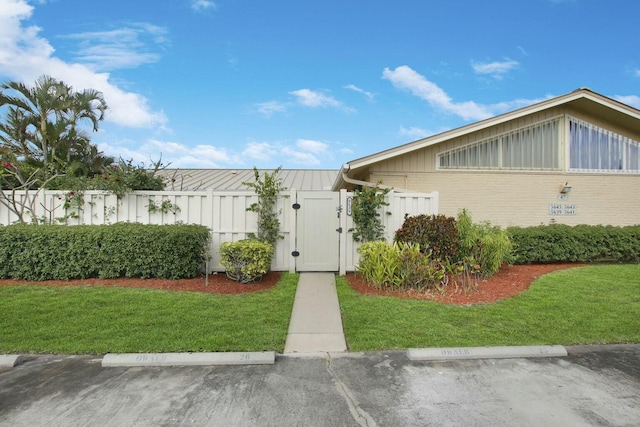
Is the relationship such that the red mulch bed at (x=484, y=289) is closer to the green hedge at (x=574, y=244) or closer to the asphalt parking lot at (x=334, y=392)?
the green hedge at (x=574, y=244)

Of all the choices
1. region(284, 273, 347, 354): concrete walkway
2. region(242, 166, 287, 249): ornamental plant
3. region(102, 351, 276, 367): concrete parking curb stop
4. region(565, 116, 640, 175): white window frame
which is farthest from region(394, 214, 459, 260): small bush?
region(565, 116, 640, 175): white window frame

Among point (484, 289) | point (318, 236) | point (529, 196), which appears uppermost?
point (529, 196)

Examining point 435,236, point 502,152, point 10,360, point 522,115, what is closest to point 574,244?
point 502,152

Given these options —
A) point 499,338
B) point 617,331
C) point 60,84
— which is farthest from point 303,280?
point 60,84

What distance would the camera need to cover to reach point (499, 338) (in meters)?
4.89

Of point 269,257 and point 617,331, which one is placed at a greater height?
point 269,257

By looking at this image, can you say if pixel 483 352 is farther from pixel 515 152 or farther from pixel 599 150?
pixel 599 150

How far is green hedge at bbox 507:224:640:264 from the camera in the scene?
9.98 m

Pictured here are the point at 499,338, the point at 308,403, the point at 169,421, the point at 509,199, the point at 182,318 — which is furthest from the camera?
the point at 509,199

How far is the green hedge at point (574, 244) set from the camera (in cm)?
998

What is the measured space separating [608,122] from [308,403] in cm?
1389

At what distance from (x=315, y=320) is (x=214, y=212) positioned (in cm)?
456

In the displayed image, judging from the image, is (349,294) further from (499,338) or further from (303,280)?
(499,338)

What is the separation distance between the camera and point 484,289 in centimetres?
743
